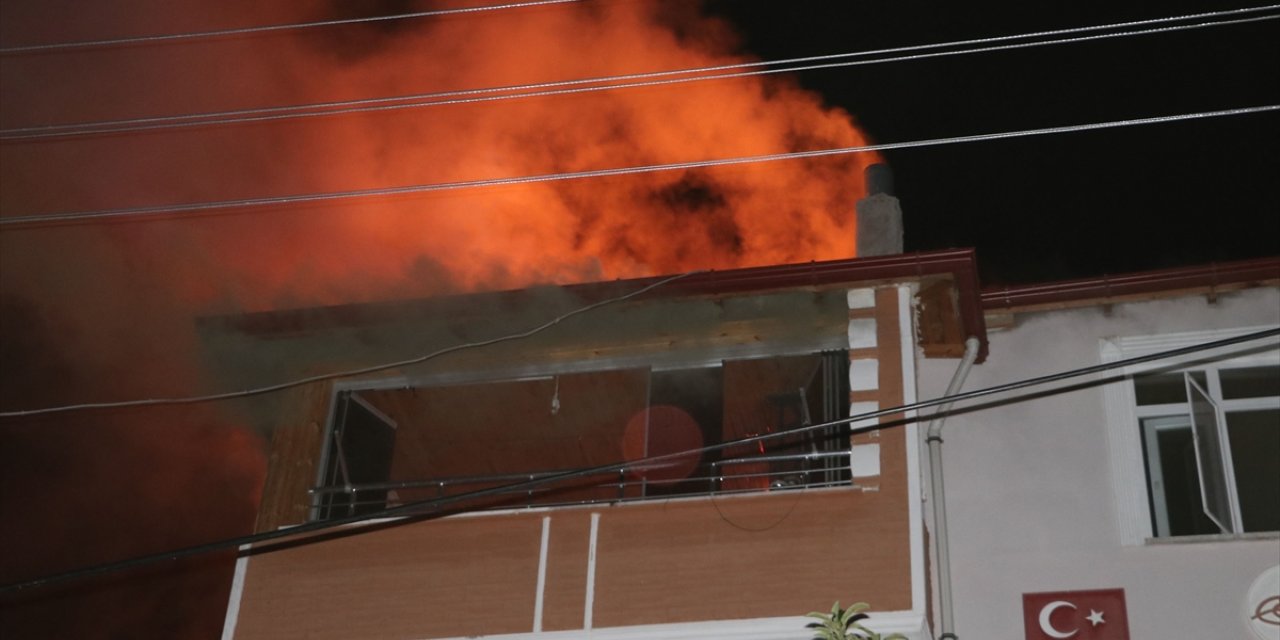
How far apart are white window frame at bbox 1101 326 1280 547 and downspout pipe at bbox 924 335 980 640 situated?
1145 millimetres

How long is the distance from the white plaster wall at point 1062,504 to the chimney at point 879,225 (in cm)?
117

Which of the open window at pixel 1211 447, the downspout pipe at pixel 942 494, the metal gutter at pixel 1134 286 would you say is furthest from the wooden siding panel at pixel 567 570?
the open window at pixel 1211 447

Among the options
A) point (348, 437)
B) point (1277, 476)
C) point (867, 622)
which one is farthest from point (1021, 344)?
point (348, 437)

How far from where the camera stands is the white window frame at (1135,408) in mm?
10539

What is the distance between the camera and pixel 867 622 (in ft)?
31.8

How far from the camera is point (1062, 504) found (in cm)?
1070

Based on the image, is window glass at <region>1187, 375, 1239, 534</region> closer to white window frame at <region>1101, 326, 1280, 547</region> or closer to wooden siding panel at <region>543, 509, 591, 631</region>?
white window frame at <region>1101, 326, 1280, 547</region>

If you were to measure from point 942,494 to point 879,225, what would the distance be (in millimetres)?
2646

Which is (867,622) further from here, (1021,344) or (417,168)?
(417,168)

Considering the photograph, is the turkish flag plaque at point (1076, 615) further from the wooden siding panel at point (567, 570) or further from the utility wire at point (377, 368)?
the utility wire at point (377, 368)

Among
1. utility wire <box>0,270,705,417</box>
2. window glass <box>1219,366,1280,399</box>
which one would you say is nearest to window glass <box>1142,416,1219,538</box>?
window glass <box>1219,366,1280,399</box>

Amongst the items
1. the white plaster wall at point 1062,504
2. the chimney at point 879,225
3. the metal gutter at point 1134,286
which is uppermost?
the chimney at point 879,225

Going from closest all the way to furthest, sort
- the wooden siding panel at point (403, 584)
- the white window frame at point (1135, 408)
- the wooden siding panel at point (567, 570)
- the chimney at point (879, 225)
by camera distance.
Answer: the wooden siding panel at point (567, 570), the wooden siding panel at point (403, 584), the white window frame at point (1135, 408), the chimney at point (879, 225)

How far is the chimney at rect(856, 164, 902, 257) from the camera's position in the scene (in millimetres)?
12117
